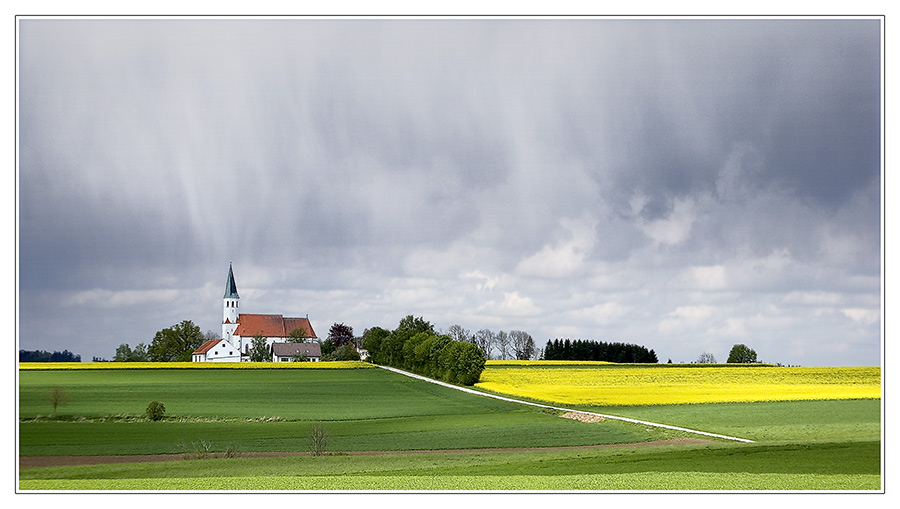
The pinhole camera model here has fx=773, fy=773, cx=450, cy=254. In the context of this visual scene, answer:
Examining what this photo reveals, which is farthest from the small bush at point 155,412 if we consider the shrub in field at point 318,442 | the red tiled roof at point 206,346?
the red tiled roof at point 206,346

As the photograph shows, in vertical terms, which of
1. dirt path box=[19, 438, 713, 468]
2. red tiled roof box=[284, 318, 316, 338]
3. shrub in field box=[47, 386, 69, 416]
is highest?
red tiled roof box=[284, 318, 316, 338]

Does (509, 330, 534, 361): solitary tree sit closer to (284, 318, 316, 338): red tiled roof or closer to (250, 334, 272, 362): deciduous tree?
(284, 318, 316, 338): red tiled roof

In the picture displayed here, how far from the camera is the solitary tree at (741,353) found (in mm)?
26014

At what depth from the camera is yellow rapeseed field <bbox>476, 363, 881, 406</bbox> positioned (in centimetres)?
3130

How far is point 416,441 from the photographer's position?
2122 centimetres

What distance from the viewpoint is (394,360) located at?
159ft

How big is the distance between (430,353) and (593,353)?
32.8ft

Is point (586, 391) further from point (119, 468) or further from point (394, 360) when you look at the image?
point (119, 468)

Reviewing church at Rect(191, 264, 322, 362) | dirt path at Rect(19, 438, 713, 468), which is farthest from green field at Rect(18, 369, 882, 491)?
church at Rect(191, 264, 322, 362)

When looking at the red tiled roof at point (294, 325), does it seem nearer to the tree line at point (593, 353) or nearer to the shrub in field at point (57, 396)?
the shrub in field at point (57, 396)

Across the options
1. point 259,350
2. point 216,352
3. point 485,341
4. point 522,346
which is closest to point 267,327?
point 216,352

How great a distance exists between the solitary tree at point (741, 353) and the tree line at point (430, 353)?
12.0 meters

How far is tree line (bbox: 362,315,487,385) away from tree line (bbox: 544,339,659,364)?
13.7ft
